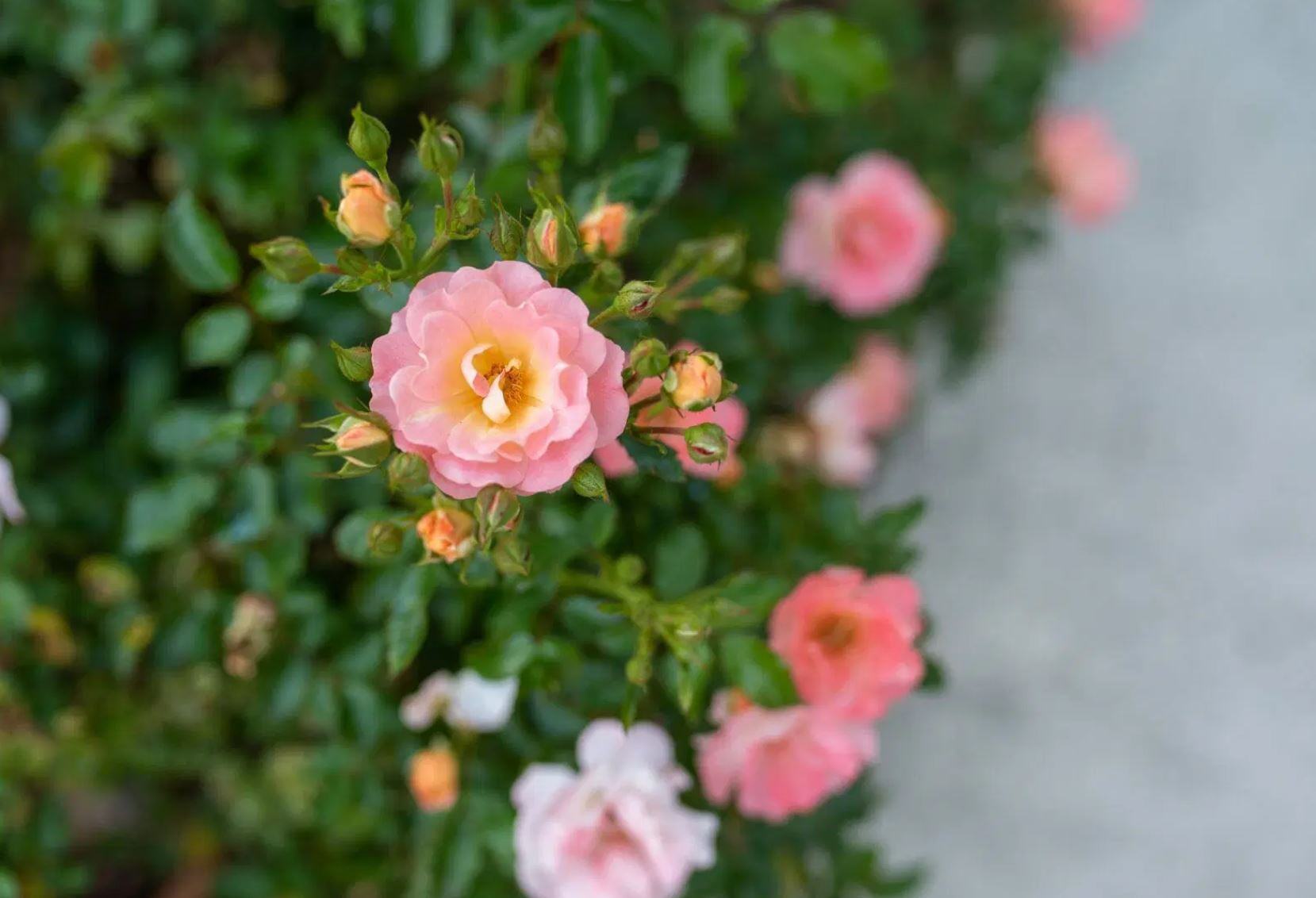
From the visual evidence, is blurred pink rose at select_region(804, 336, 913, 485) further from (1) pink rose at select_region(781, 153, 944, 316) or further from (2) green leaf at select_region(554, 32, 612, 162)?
(2) green leaf at select_region(554, 32, 612, 162)

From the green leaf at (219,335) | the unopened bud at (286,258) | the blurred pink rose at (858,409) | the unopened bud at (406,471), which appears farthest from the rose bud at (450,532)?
the blurred pink rose at (858,409)

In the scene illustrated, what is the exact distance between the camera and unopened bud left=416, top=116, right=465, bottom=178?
0.50 m

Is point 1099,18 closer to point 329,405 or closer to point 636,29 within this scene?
point 636,29

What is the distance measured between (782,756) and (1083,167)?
91cm

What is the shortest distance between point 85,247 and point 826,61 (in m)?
0.68

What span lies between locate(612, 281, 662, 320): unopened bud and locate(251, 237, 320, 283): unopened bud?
0.17 metres

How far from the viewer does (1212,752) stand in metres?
1.35

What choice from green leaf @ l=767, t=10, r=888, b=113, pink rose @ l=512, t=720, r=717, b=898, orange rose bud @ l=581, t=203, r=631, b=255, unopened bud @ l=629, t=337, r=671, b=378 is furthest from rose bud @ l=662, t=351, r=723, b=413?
green leaf @ l=767, t=10, r=888, b=113

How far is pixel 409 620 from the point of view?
1.95 feet

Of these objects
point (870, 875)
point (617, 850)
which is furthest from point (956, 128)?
point (617, 850)

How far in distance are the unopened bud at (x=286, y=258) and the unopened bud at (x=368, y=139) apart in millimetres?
65

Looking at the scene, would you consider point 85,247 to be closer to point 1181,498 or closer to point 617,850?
point 617,850

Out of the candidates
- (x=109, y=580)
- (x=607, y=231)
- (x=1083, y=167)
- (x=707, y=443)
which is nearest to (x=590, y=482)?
(x=707, y=443)

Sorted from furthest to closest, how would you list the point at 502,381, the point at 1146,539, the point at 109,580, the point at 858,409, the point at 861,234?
the point at 1146,539 → the point at 858,409 → the point at 861,234 → the point at 109,580 → the point at 502,381
